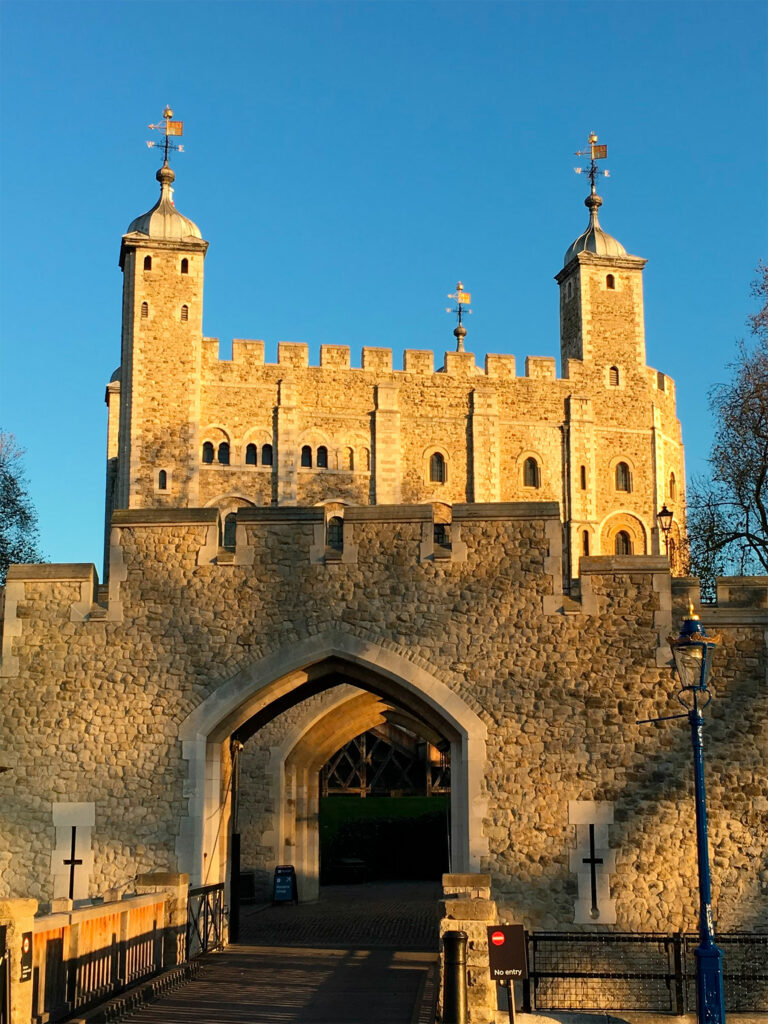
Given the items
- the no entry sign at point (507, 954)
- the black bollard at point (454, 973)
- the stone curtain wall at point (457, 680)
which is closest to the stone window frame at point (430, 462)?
the stone curtain wall at point (457, 680)

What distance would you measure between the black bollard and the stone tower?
105 feet

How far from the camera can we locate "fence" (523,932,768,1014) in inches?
481

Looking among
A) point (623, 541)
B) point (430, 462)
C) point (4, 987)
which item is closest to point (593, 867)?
point (4, 987)

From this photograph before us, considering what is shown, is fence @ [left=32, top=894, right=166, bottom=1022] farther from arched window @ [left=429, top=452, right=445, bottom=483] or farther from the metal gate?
arched window @ [left=429, top=452, right=445, bottom=483]

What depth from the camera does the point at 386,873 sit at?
28.8m

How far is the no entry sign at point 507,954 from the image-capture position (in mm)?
9172

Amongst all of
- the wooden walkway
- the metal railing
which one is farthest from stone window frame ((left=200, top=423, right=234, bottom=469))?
the metal railing

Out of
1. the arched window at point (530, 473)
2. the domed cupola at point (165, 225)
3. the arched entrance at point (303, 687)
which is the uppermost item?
the domed cupola at point (165, 225)

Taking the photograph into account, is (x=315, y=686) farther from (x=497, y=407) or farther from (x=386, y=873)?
(x=497, y=407)

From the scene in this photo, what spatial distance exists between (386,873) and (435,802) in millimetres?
3270

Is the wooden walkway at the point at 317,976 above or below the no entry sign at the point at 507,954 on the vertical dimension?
below

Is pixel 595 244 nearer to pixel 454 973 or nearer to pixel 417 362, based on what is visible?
pixel 417 362

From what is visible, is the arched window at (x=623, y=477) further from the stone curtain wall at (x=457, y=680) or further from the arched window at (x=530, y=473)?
the stone curtain wall at (x=457, y=680)

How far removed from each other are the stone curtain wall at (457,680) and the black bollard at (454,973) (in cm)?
413
